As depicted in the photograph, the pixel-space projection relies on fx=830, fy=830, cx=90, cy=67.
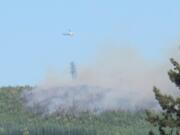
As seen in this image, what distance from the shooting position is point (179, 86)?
44.2 m

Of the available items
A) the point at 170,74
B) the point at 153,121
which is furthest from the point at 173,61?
the point at 153,121

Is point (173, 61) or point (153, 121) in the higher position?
point (173, 61)

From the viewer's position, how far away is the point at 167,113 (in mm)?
44969

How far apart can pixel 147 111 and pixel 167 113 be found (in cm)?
109

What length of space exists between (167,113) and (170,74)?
2.14 metres

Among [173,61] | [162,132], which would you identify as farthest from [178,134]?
[173,61]

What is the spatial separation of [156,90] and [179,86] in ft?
4.20

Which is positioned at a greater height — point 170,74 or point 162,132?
point 170,74

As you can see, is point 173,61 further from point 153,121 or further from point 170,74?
point 153,121

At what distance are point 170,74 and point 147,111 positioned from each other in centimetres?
238

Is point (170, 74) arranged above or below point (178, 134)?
above

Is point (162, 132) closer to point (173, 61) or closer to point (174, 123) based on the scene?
point (174, 123)

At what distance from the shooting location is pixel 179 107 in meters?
43.9

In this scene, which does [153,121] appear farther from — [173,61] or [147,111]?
[173,61]
